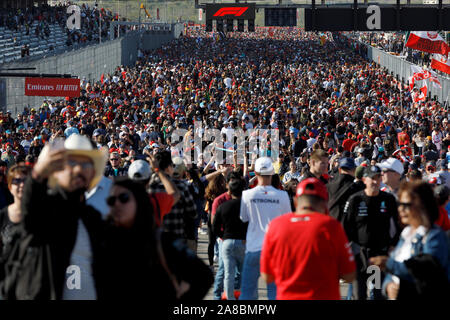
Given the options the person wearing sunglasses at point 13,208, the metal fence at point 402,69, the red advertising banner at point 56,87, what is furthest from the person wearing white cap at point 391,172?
the metal fence at point 402,69

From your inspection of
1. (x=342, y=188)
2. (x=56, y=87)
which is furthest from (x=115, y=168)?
(x=56, y=87)

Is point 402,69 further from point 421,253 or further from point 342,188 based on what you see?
point 421,253

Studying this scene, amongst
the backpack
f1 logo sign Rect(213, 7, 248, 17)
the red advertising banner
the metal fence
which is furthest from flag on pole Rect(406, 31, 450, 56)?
the backpack

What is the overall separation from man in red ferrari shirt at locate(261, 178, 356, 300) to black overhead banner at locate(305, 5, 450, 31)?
24618mm

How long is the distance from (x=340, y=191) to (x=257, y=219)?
3.36ft

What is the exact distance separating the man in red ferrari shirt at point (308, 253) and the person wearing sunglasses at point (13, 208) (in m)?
1.78

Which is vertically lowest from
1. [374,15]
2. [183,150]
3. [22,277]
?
[183,150]

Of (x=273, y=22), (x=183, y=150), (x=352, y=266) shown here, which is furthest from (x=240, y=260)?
(x=273, y=22)

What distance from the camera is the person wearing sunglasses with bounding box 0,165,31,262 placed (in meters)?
5.79

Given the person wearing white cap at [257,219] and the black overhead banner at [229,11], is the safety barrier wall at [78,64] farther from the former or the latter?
the person wearing white cap at [257,219]

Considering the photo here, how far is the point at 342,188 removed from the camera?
8.01 m

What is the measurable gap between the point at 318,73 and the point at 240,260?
35.5m
